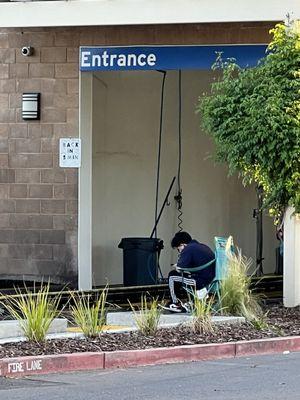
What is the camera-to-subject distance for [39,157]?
50.2ft

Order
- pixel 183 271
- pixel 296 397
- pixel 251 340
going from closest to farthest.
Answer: pixel 296 397
pixel 251 340
pixel 183 271

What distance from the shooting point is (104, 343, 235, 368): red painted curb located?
920 centimetres

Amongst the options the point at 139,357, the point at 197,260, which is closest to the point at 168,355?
the point at 139,357

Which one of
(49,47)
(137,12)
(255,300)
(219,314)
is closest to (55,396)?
(219,314)

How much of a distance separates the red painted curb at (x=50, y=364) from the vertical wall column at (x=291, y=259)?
444 centimetres

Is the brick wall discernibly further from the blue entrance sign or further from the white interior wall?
the white interior wall

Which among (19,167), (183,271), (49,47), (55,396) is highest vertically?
(49,47)

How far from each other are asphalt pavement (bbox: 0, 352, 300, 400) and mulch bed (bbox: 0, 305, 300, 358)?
0.46m

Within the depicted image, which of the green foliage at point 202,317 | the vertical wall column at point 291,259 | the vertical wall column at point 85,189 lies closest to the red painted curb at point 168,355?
the green foliage at point 202,317

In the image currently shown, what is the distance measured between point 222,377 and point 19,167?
7.69 meters

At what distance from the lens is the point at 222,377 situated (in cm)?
867

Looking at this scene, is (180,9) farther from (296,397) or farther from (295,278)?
(296,397)

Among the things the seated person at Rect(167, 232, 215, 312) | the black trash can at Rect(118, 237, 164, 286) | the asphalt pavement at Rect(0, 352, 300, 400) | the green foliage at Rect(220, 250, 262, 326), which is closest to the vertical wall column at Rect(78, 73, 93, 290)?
the black trash can at Rect(118, 237, 164, 286)

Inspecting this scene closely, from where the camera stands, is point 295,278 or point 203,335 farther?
point 295,278
